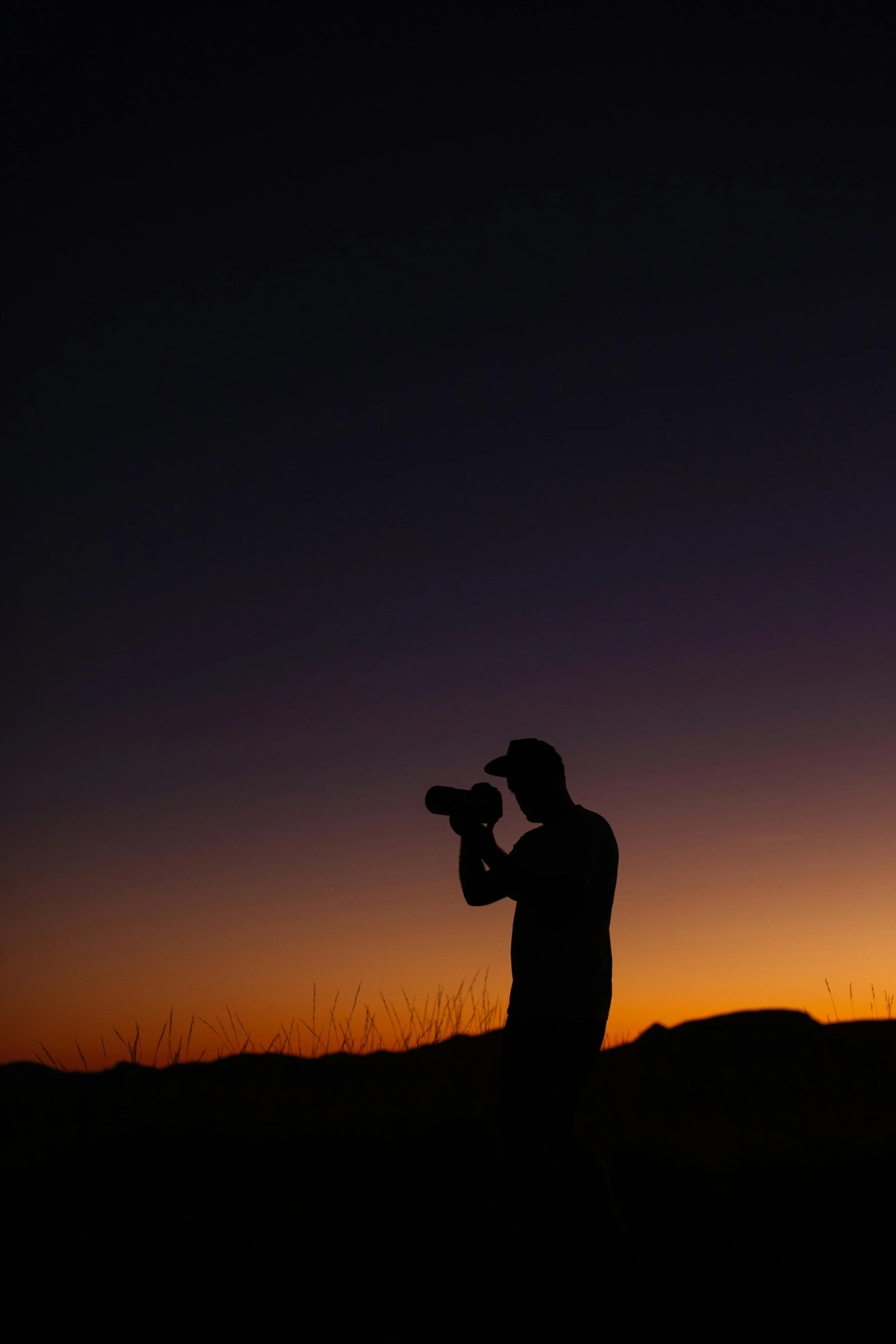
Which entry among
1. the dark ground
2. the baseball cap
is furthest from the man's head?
the dark ground

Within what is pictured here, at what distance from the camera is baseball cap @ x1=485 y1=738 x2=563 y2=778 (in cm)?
311

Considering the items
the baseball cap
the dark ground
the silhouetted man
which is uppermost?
the baseball cap

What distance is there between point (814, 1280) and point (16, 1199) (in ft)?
10.3

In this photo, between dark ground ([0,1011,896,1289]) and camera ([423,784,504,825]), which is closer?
camera ([423,784,504,825])

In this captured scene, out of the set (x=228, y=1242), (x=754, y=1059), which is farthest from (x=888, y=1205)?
(x=754, y=1059)

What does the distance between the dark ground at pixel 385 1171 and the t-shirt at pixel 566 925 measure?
64 cm

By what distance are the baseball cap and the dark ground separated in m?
1.34

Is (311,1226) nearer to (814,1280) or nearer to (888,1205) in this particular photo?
(814,1280)

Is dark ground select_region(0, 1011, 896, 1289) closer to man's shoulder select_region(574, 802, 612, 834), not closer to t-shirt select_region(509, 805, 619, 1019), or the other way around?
t-shirt select_region(509, 805, 619, 1019)

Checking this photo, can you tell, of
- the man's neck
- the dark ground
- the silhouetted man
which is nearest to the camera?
the silhouetted man

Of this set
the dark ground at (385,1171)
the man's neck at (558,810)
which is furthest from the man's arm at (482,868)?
the dark ground at (385,1171)

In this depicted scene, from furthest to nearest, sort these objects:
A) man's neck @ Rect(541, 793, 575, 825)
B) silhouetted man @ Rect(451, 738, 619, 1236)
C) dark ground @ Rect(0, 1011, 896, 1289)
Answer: dark ground @ Rect(0, 1011, 896, 1289), man's neck @ Rect(541, 793, 575, 825), silhouetted man @ Rect(451, 738, 619, 1236)

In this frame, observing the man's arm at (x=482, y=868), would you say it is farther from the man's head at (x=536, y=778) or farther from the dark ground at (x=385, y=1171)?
the dark ground at (x=385, y=1171)

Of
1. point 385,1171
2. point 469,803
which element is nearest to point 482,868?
point 469,803
